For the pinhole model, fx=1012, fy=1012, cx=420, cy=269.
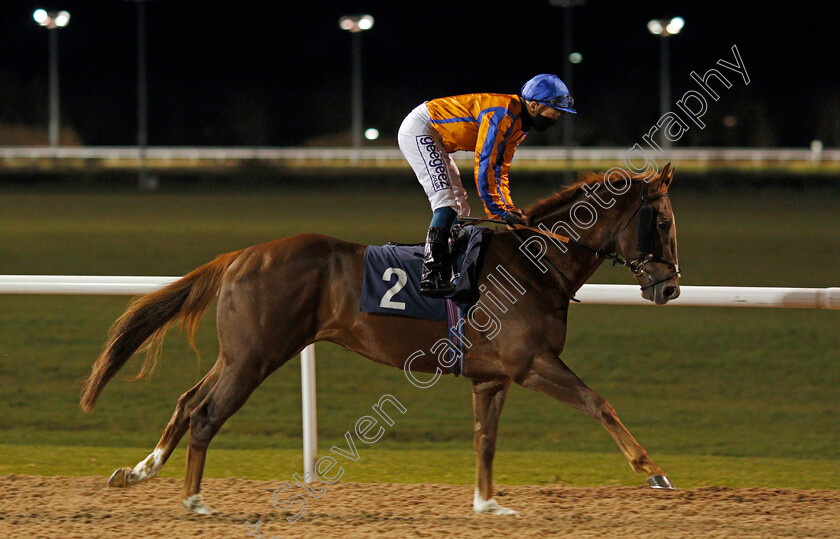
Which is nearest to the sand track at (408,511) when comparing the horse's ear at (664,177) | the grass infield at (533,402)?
the grass infield at (533,402)

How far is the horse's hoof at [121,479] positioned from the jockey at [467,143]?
1.31 metres

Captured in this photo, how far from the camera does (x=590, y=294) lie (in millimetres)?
4281

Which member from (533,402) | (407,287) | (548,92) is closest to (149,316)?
(407,287)

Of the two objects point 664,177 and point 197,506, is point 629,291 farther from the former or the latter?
point 197,506

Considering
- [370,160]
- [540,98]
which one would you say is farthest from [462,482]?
[370,160]

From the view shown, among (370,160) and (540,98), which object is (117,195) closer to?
(370,160)

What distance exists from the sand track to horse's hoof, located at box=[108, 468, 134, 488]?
0.06 metres

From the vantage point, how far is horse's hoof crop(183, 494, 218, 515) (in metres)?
3.61

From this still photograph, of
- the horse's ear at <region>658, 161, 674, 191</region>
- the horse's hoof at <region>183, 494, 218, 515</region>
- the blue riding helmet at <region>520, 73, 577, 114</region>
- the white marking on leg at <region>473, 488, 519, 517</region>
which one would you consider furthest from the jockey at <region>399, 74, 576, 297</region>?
the horse's hoof at <region>183, 494, 218, 515</region>

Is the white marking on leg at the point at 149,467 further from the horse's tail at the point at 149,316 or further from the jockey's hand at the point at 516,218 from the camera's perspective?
the jockey's hand at the point at 516,218

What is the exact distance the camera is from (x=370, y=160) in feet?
111

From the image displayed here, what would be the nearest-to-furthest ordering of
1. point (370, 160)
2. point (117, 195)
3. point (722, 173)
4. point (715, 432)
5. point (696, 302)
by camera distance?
1. point (696, 302)
2. point (715, 432)
3. point (117, 195)
4. point (722, 173)
5. point (370, 160)

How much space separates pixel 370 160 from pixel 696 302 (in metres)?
30.1

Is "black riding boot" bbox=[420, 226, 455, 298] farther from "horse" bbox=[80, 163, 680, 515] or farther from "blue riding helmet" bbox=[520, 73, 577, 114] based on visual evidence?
"blue riding helmet" bbox=[520, 73, 577, 114]
